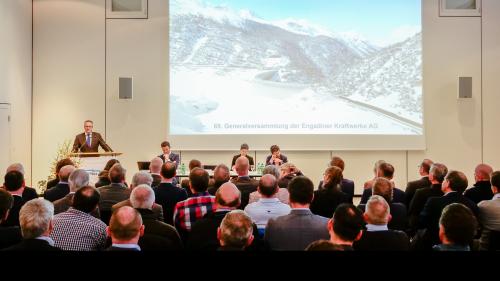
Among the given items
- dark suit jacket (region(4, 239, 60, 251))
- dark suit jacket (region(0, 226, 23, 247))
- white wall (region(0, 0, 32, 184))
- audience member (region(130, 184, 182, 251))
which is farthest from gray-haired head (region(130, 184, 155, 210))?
white wall (region(0, 0, 32, 184))

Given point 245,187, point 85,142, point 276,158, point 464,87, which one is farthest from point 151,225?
point 464,87

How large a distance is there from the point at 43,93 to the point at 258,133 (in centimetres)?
429

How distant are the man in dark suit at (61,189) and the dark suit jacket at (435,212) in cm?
312

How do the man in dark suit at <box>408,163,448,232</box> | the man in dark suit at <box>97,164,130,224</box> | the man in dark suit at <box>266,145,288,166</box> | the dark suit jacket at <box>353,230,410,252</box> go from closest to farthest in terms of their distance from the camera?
1. the dark suit jacket at <box>353,230,410,252</box>
2. the man in dark suit at <box>97,164,130,224</box>
3. the man in dark suit at <box>408,163,448,232</box>
4. the man in dark suit at <box>266,145,288,166</box>

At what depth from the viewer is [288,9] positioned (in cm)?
1026

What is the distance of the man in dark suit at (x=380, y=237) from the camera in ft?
9.64

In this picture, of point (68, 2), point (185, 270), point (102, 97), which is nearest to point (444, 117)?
point (102, 97)

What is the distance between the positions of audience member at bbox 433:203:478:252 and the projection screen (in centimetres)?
745

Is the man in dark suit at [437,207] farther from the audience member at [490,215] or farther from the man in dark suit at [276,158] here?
the man in dark suit at [276,158]

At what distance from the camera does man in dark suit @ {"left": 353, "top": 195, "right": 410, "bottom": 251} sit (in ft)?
9.64

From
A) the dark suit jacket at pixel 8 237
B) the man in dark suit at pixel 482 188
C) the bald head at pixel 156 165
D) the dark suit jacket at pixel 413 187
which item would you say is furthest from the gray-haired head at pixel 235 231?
the bald head at pixel 156 165

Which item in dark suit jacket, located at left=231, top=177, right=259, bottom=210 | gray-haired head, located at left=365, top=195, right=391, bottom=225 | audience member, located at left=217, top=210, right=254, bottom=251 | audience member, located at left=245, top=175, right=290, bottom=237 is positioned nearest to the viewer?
audience member, located at left=217, top=210, right=254, bottom=251

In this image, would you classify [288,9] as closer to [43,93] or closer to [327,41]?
[327,41]

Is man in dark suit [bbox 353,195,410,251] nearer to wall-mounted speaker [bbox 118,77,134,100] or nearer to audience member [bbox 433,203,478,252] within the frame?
audience member [bbox 433,203,478,252]
